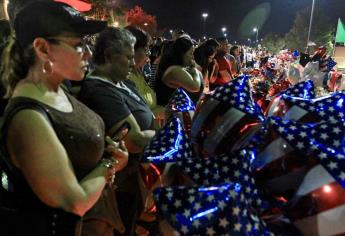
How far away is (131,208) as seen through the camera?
2363 mm

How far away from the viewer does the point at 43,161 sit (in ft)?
4.57

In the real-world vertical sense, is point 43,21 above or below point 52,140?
above

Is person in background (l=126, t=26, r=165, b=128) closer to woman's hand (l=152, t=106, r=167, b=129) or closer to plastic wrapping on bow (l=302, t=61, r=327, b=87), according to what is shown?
woman's hand (l=152, t=106, r=167, b=129)

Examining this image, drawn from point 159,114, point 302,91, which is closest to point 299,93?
point 302,91

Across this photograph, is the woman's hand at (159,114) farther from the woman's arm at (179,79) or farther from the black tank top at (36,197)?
the black tank top at (36,197)

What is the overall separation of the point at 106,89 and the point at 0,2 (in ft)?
14.0

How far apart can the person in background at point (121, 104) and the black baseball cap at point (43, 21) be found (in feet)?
2.38

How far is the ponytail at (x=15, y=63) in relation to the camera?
1632 millimetres

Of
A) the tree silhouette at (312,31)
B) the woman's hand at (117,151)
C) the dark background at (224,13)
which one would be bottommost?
the dark background at (224,13)

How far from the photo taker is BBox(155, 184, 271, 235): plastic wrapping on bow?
1.00 m

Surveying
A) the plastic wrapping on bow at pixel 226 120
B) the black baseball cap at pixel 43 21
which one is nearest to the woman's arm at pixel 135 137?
the black baseball cap at pixel 43 21

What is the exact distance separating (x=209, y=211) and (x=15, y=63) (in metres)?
1.14

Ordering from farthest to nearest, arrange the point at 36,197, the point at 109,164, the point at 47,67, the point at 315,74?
the point at 315,74, the point at 109,164, the point at 47,67, the point at 36,197

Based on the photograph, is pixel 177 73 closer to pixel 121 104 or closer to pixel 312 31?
pixel 121 104
